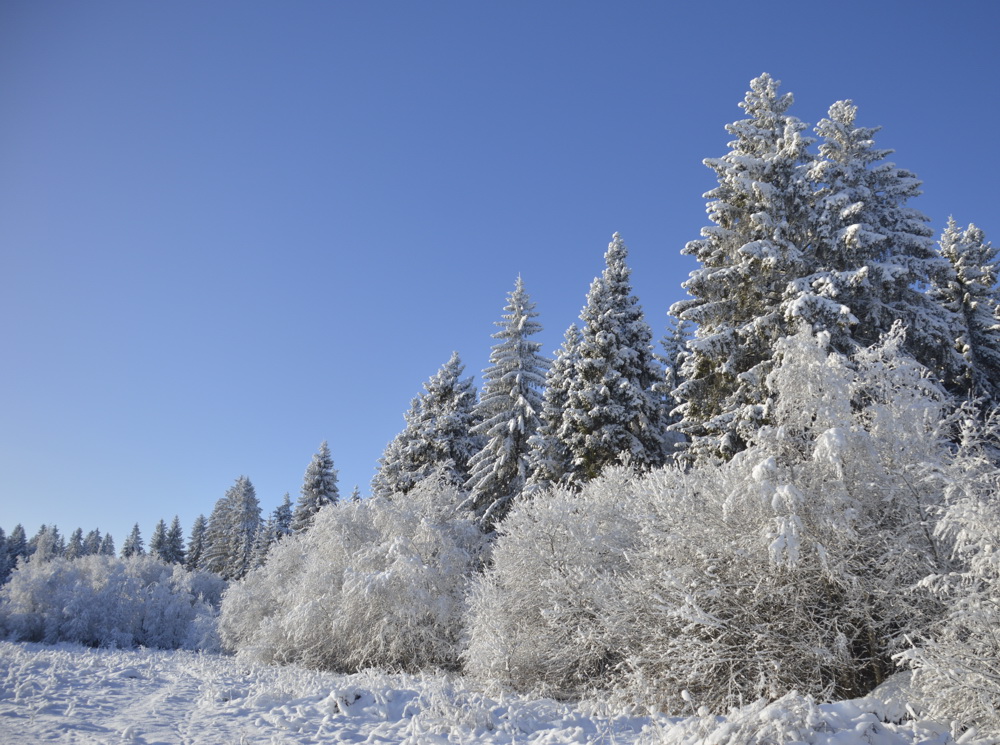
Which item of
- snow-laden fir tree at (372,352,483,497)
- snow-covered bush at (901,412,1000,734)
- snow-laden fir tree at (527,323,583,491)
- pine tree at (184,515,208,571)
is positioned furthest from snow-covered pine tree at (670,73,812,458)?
pine tree at (184,515,208,571)

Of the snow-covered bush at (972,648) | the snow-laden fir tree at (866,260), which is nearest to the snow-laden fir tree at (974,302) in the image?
the snow-laden fir tree at (866,260)

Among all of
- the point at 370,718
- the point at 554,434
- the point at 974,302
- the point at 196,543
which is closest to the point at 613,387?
the point at 554,434

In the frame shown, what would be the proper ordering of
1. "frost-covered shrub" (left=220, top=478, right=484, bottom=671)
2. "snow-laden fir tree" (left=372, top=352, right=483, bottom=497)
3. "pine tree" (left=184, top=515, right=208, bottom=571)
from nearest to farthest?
1. "frost-covered shrub" (left=220, top=478, right=484, bottom=671)
2. "snow-laden fir tree" (left=372, top=352, right=483, bottom=497)
3. "pine tree" (left=184, top=515, right=208, bottom=571)

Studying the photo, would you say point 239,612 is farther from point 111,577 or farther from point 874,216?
point 874,216

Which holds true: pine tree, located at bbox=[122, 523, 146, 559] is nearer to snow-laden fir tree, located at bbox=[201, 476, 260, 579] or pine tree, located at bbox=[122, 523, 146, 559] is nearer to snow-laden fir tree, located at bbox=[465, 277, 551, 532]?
snow-laden fir tree, located at bbox=[201, 476, 260, 579]

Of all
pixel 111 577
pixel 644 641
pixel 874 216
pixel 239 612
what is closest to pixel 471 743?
pixel 644 641

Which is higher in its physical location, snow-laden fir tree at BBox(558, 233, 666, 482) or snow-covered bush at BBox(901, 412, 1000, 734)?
snow-laden fir tree at BBox(558, 233, 666, 482)

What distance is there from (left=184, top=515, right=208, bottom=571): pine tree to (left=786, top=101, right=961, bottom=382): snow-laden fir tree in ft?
220

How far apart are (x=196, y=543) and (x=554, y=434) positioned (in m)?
59.2

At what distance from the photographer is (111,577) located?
31.3 m

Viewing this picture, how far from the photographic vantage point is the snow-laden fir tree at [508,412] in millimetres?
24156

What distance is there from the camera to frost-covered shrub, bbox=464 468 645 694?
11.2 metres

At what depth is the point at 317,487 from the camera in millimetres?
40281

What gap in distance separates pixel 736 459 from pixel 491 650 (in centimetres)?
668
